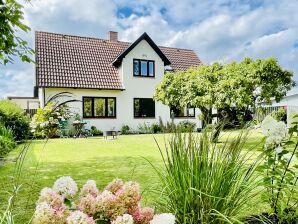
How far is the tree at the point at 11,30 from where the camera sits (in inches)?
229

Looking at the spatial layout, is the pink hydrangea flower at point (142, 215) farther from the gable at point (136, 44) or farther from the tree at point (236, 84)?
the gable at point (136, 44)

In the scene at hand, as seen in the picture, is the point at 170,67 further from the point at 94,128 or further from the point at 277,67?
the point at 277,67

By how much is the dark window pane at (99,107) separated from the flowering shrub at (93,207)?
819 inches

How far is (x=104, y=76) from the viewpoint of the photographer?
76.4ft

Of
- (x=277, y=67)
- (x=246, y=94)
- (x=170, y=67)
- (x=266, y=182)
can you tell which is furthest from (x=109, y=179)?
(x=170, y=67)

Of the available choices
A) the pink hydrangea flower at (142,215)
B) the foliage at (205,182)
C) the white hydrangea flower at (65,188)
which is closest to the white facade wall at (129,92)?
the foliage at (205,182)

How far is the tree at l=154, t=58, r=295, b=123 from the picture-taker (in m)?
11.2

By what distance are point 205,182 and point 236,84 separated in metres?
9.42

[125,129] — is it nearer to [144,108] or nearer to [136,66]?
[144,108]

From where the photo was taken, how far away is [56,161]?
8.86m

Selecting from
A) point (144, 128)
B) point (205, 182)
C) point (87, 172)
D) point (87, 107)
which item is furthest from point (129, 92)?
point (205, 182)

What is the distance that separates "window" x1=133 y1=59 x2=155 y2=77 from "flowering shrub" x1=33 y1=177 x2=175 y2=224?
22049mm

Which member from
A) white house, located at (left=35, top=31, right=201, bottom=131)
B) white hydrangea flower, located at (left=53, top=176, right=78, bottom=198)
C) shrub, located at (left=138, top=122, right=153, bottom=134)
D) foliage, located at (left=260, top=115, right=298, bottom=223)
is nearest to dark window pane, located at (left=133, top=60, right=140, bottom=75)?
white house, located at (left=35, top=31, right=201, bottom=131)

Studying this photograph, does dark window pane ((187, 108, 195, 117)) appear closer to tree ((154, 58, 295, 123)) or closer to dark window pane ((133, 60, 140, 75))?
dark window pane ((133, 60, 140, 75))
